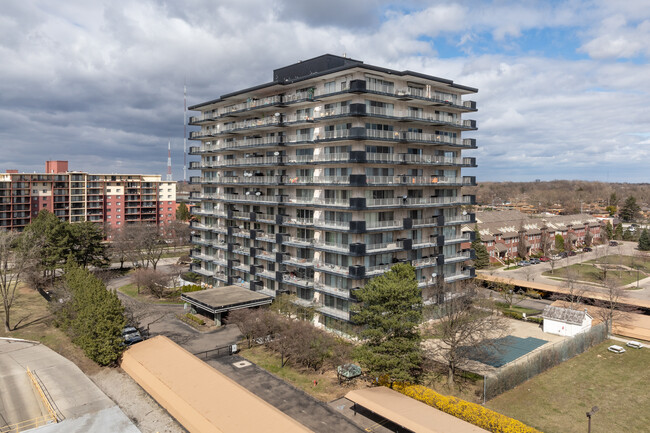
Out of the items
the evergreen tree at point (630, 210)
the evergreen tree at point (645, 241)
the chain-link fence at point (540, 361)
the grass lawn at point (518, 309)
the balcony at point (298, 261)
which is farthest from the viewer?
the evergreen tree at point (630, 210)

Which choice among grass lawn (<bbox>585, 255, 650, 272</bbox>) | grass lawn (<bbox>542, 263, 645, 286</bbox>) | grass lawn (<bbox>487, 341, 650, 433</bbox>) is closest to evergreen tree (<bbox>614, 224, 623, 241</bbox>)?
grass lawn (<bbox>585, 255, 650, 272</bbox>)

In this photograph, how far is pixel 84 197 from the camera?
416 feet

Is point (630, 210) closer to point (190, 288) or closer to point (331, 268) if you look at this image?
point (331, 268)

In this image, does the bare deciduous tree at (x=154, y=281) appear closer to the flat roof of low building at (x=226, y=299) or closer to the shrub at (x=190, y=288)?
the shrub at (x=190, y=288)

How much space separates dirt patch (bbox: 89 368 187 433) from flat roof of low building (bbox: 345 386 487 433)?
14.5 metres

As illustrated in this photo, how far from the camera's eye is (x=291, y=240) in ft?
187

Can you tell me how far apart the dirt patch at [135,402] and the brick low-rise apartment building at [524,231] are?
7579cm

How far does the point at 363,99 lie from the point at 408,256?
20.6 meters

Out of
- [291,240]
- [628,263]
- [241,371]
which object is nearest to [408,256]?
[291,240]

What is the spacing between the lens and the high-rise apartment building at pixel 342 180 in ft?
160

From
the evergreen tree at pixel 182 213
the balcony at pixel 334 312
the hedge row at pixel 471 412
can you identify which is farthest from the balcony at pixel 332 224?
the evergreen tree at pixel 182 213

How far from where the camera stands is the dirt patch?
32906 millimetres

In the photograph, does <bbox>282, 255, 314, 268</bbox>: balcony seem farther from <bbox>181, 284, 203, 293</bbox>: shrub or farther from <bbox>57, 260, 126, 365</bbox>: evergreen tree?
<bbox>181, 284, 203, 293</bbox>: shrub

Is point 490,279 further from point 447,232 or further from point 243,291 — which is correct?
point 243,291
